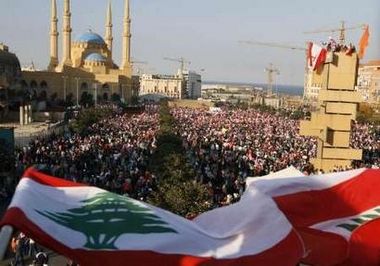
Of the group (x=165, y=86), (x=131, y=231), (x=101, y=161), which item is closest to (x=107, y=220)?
(x=131, y=231)

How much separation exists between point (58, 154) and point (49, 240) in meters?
20.3

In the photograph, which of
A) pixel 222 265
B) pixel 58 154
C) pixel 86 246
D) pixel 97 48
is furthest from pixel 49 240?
pixel 97 48

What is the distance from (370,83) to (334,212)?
128 m

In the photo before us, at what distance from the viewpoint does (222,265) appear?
5367 mm

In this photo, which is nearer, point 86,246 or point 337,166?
point 86,246

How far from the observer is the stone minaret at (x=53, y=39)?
86.8 metres

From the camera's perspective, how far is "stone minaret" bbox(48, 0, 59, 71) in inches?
3418

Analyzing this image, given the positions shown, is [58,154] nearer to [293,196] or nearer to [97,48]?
[293,196]

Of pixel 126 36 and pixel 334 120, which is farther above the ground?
pixel 126 36

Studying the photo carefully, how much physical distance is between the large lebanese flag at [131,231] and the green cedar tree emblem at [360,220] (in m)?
1.05

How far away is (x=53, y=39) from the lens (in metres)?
88.8

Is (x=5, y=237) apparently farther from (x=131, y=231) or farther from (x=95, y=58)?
(x=95, y=58)

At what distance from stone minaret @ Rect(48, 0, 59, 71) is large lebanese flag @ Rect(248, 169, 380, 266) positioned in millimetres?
83651

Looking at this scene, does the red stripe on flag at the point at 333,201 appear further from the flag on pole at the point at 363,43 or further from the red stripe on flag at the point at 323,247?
the flag on pole at the point at 363,43
